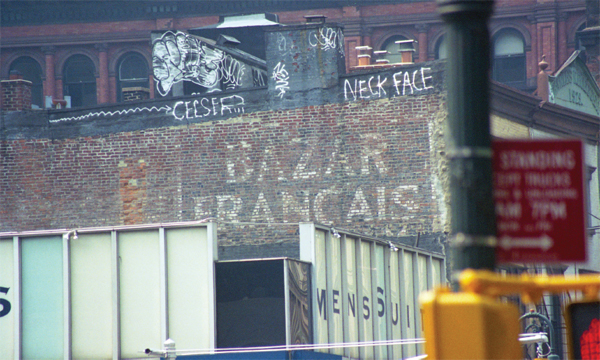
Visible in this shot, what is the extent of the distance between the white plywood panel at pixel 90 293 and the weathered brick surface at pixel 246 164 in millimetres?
6305

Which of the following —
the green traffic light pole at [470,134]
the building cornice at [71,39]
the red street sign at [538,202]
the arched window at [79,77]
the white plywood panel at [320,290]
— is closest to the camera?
the green traffic light pole at [470,134]

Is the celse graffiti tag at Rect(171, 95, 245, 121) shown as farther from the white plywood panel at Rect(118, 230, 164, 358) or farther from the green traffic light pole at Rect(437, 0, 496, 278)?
the green traffic light pole at Rect(437, 0, 496, 278)

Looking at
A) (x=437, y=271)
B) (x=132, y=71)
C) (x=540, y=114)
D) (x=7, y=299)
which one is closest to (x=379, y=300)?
(x=437, y=271)

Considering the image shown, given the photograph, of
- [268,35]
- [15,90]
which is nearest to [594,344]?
[268,35]

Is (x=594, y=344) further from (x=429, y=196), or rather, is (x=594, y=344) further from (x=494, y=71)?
(x=494, y=71)

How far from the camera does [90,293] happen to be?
17.1 meters

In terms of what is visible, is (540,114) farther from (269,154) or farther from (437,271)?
(269,154)

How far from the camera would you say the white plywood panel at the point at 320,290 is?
693 inches

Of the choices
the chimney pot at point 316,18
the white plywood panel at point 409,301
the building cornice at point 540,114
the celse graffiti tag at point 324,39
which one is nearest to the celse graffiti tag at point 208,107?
the celse graffiti tag at point 324,39

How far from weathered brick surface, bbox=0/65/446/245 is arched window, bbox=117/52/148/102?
22123 millimetres

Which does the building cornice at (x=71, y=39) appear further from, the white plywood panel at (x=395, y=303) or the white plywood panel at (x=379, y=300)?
the white plywood panel at (x=379, y=300)

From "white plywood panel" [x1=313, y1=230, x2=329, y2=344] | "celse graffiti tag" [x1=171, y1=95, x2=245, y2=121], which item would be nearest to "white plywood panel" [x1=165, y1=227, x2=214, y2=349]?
"white plywood panel" [x1=313, y1=230, x2=329, y2=344]

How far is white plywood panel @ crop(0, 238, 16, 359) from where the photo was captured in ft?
55.9

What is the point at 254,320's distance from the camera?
1739 centimetres
